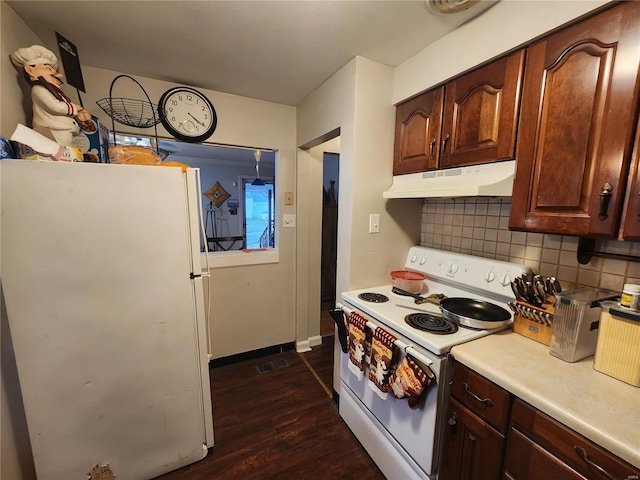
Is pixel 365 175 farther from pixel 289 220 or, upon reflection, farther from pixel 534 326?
pixel 534 326

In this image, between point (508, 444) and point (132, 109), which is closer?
A: point (508, 444)

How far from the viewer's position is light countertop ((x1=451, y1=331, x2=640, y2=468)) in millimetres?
690

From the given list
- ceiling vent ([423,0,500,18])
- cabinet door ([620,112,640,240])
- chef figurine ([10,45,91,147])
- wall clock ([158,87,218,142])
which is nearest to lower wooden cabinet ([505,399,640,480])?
cabinet door ([620,112,640,240])

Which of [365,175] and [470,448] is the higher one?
[365,175]

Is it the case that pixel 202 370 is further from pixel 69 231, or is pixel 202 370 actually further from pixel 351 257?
pixel 351 257

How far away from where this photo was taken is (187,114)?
1965mm

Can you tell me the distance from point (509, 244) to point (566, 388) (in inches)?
30.0

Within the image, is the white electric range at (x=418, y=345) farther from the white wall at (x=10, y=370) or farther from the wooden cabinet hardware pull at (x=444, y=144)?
the white wall at (x=10, y=370)

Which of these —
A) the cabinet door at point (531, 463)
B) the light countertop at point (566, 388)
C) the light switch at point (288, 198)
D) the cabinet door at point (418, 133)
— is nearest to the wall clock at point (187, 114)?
the light switch at point (288, 198)

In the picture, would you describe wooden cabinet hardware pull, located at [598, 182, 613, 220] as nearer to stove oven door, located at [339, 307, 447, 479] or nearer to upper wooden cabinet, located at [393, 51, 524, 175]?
upper wooden cabinet, located at [393, 51, 524, 175]

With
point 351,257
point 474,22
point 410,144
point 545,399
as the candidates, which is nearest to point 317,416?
point 351,257

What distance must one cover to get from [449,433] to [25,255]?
6.20 ft

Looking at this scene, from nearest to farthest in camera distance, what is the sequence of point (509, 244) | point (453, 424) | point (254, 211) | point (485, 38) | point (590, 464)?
point (590, 464)
point (453, 424)
point (485, 38)
point (509, 244)
point (254, 211)

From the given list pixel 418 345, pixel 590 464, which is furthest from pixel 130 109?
pixel 590 464
